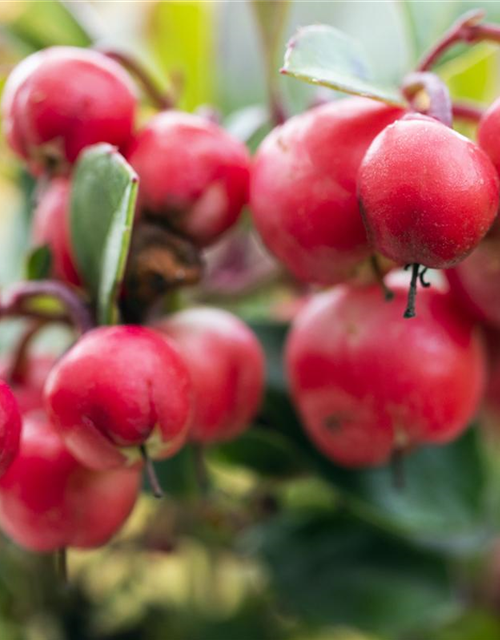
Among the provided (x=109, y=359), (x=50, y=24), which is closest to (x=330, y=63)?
(x=109, y=359)

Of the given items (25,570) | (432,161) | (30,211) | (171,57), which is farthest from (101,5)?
(432,161)

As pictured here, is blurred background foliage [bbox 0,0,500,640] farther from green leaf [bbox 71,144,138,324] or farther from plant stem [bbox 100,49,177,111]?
green leaf [bbox 71,144,138,324]

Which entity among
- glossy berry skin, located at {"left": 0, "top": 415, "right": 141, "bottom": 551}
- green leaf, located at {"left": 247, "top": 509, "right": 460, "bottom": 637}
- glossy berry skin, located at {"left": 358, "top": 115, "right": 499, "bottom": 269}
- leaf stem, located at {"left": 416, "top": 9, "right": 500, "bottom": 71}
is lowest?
green leaf, located at {"left": 247, "top": 509, "right": 460, "bottom": 637}

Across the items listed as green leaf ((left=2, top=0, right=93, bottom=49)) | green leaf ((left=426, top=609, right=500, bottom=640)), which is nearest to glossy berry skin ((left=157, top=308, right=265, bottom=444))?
green leaf ((left=2, top=0, right=93, bottom=49))

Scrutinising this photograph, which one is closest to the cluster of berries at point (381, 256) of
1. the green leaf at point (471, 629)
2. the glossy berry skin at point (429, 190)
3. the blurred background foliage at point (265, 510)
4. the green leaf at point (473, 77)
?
the glossy berry skin at point (429, 190)

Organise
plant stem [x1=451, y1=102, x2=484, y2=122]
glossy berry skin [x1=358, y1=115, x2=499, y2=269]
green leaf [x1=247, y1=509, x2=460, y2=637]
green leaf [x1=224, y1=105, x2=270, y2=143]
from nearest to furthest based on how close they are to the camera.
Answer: glossy berry skin [x1=358, y1=115, x2=499, y2=269] → plant stem [x1=451, y1=102, x2=484, y2=122] → green leaf [x1=224, y1=105, x2=270, y2=143] → green leaf [x1=247, y1=509, x2=460, y2=637]

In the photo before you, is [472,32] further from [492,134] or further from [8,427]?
[8,427]

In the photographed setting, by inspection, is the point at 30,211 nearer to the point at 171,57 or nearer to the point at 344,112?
the point at 171,57
